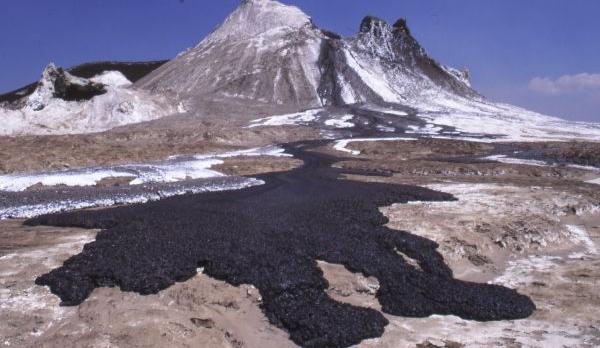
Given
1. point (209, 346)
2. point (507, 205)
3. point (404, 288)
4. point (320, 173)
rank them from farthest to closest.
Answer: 1. point (320, 173)
2. point (507, 205)
3. point (404, 288)
4. point (209, 346)

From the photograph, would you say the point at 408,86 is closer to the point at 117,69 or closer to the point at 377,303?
the point at 117,69

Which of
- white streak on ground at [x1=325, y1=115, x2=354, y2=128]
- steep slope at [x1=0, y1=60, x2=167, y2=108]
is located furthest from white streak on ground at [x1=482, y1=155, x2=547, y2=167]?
steep slope at [x1=0, y1=60, x2=167, y2=108]

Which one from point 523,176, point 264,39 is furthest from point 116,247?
point 264,39

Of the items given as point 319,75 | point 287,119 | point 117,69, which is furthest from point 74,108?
point 117,69

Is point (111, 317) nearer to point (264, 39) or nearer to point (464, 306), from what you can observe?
point (464, 306)

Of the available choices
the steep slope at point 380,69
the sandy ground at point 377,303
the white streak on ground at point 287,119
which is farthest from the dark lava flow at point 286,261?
the steep slope at point 380,69

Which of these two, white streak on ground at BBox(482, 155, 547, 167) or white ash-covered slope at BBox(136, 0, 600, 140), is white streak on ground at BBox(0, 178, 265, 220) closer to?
white streak on ground at BBox(482, 155, 547, 167)
